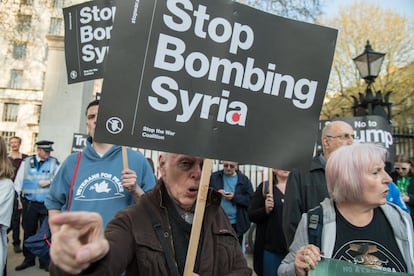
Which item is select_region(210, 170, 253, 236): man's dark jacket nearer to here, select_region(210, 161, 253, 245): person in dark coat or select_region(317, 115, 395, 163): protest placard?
select_region(210, 161, 253, 245): person in dark coat

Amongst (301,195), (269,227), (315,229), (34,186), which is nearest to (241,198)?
(269,227)

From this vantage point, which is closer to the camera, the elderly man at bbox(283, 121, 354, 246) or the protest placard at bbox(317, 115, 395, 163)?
the elderly man at bbox(283, 121, 354, 246)

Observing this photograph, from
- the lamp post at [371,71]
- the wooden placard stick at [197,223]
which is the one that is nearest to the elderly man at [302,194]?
the wooden placard stick at [197,223]

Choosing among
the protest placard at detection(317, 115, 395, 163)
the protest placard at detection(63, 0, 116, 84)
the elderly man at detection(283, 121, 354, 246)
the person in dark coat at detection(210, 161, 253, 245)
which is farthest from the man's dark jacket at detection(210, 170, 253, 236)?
the protest placard at detection(63, 0, 116, 84)

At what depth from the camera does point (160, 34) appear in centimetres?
163

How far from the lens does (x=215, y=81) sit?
177 cm

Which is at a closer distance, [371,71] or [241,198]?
[241,198]

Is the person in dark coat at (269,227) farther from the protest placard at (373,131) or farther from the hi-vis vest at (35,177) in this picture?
the hi-vis vest at (35,177)

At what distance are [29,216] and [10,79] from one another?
4250 centimetres

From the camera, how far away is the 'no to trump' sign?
158 cm

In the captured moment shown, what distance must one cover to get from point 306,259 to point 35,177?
5.24m

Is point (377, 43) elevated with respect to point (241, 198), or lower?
elevated

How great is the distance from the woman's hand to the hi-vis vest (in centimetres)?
498

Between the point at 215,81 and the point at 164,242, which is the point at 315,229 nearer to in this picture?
the point at 164,242
